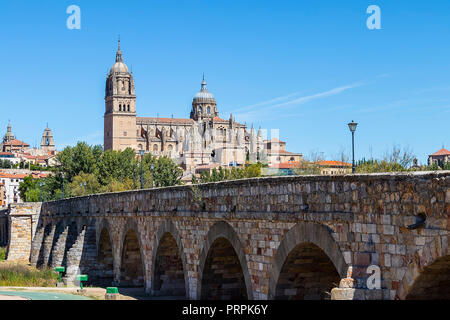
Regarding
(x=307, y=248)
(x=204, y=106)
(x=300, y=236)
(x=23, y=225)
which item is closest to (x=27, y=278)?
(x=307, y=248)

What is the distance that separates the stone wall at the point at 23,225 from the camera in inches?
1897

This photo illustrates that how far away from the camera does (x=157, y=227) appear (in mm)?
19672

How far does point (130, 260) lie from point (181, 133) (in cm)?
14881

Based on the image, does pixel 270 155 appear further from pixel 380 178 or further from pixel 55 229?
pixel 380 178

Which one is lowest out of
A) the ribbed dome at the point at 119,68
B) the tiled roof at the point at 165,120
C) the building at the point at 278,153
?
the building at the point at 278,153

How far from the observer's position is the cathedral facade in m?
158

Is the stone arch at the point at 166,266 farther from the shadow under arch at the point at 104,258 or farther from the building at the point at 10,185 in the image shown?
the building at the point at 10,185

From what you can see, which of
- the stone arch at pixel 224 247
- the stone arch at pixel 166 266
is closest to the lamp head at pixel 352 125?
the stone arch at pixel 224 247

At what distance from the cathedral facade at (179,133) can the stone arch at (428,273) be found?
13923 cm

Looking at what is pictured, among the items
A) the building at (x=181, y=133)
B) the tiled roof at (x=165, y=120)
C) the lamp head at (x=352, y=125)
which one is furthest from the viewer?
the tiled roof at (x=165, y=120)

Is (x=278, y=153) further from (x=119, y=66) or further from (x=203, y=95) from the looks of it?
(x=119, y=66)

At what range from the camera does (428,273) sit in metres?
8.32
